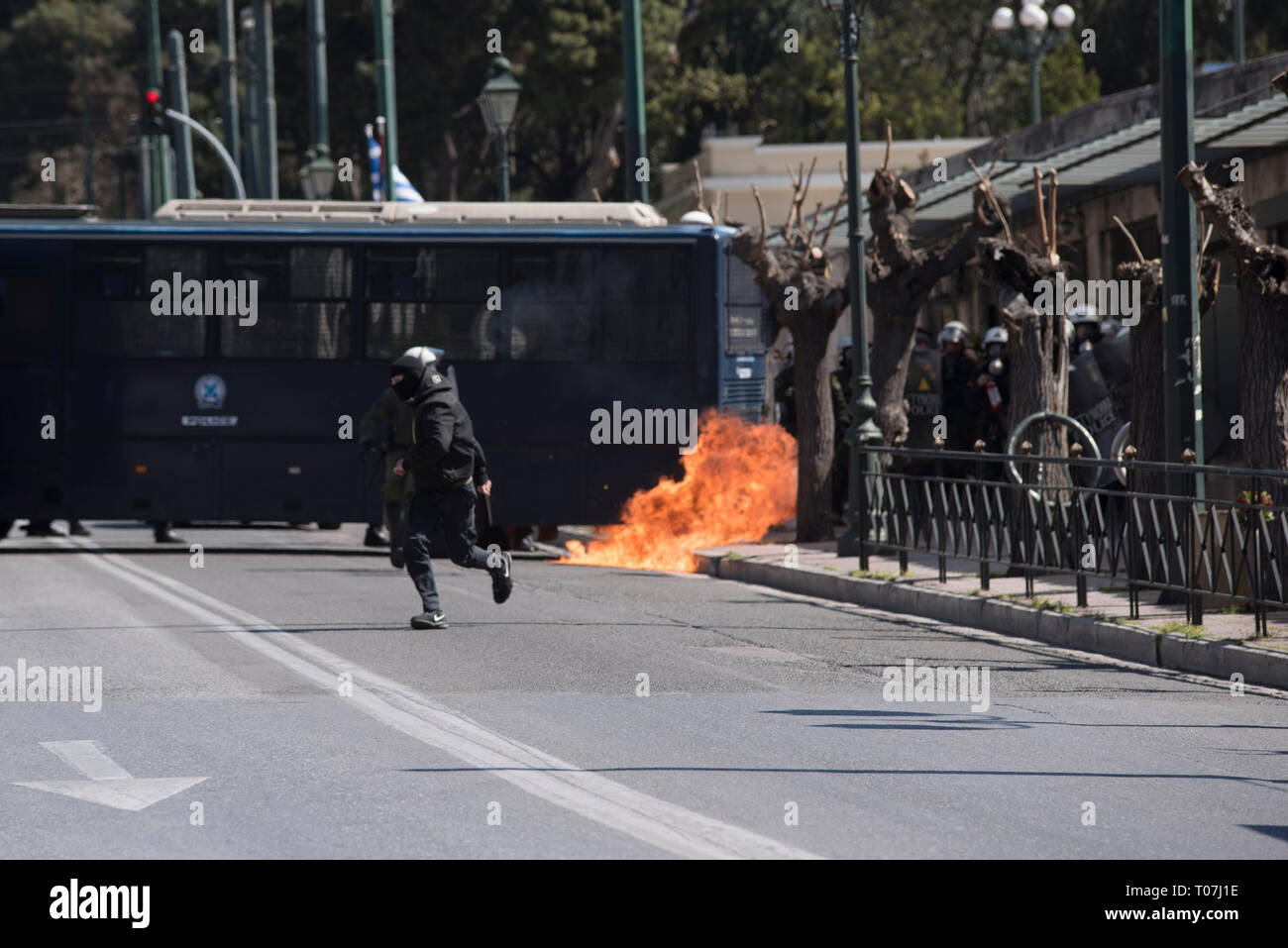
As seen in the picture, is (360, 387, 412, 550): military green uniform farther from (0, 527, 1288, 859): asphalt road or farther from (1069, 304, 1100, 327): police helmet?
(1069, 304, 1100, 327): police helmet

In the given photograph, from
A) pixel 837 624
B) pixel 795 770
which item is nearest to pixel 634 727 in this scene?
pixel 795 770

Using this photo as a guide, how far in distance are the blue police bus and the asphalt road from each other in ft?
21.6

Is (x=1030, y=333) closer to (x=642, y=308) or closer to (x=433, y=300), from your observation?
(x=642, y=308)

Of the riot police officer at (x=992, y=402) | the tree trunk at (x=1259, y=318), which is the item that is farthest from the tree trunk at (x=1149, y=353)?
the riot police officer at (x=992, y=402)

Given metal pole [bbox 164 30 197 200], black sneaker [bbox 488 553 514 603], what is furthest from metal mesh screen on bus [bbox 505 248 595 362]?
metal pole [bbox 164 30 197 200]

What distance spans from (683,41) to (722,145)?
805 cm

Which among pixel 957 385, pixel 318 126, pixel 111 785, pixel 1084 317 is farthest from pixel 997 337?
pixel 318 126

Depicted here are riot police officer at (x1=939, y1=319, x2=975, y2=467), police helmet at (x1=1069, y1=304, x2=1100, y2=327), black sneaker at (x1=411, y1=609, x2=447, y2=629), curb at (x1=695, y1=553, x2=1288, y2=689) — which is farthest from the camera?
riot police officer at (x1=939, y1=319, x2=975, y2=467)

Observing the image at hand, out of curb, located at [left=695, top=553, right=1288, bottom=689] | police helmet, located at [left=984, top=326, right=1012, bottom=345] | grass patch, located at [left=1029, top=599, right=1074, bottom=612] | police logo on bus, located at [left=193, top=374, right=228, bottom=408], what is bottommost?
curb, located at [left=695, top=553, right=1288, bottom=689]

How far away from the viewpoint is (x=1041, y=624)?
14578 millimetres

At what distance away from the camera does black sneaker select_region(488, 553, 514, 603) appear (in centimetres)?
1502

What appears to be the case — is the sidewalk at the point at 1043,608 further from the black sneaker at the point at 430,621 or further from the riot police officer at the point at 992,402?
the black sneaker at the point at 430,621

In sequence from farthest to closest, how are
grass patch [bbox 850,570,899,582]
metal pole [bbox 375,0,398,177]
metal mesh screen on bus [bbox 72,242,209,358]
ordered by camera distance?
1. metal pole [bbox 375,0,398,177]
2. metal mesh screen on bus [bbox 72,242,209,358]
3. grass patch [bbox 850,570,899,582]
